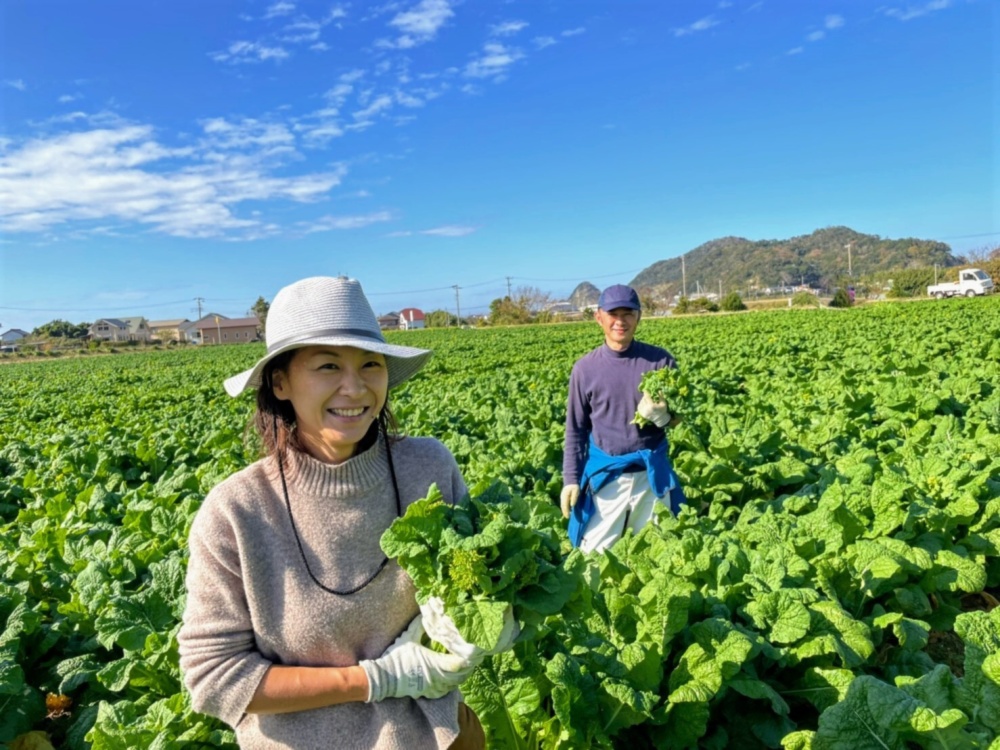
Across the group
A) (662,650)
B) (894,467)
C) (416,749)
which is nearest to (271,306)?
(416,749)

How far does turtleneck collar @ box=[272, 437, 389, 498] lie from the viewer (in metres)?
1.82

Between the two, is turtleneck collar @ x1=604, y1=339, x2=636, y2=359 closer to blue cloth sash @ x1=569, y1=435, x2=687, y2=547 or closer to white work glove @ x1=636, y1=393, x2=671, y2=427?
white work glove @ x1=636, y1=393, x2=671, y2=427

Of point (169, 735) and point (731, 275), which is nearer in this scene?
point (169, 735)

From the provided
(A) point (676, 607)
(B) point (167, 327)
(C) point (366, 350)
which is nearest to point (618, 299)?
(A) point (676, 607)

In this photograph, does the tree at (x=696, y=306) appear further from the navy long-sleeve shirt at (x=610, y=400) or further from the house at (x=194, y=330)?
the house at (x=194, y=330)

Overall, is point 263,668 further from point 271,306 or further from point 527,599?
point 271,306

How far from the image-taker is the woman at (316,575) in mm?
1704

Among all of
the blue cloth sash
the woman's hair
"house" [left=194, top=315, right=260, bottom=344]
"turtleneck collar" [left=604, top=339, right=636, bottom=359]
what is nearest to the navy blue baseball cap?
"turtleneck collar" [left=604, top=339, right=636, bottom=359]

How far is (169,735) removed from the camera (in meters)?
2.39

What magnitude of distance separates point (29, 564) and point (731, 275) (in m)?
166

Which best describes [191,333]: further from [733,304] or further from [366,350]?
[366,350]

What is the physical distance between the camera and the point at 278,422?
75.0 inches

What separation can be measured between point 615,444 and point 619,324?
33.1 inches

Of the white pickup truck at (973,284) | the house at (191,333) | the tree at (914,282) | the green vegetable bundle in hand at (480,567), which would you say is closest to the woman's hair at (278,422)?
the green vegetable bundle in hand at (480,567)
